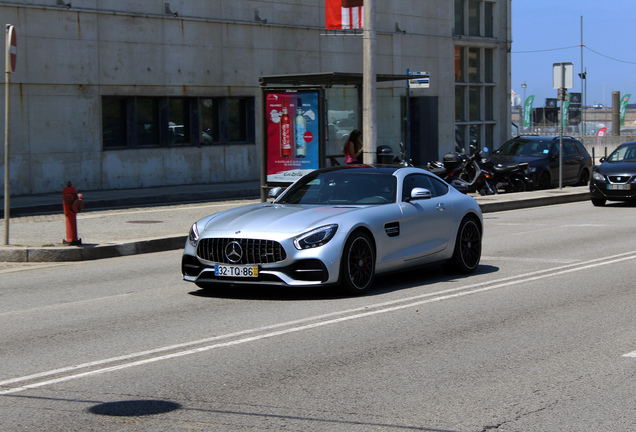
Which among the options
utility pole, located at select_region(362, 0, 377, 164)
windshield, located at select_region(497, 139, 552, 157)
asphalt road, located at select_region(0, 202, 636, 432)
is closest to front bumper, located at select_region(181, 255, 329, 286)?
asphalt road, located at select_region(0, 202, 636, 432)

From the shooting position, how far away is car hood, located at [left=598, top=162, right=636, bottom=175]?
2264 centimetres

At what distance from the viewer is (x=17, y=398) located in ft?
20.2

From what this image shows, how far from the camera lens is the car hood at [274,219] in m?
9.88

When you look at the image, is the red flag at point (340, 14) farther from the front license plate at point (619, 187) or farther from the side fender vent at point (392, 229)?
the side fender vent at point (392, 229)

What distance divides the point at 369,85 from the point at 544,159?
1028 centimetres

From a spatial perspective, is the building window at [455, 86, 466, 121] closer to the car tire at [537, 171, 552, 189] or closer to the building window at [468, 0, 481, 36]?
the building window at [468, 0, 481, 36]

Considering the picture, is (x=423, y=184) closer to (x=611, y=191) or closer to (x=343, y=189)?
(x=343, y=189)

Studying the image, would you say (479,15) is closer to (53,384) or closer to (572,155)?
(572,155)

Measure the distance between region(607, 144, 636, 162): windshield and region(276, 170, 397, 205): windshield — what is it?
46.4 ft

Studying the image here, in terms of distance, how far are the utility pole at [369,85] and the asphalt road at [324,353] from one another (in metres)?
7.56

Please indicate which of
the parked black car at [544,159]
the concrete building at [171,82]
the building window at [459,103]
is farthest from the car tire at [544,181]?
the building window at [459,103]

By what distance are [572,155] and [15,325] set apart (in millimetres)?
23019

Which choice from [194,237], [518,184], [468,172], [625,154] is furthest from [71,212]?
[518,184]

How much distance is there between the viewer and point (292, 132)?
19.4 meters
